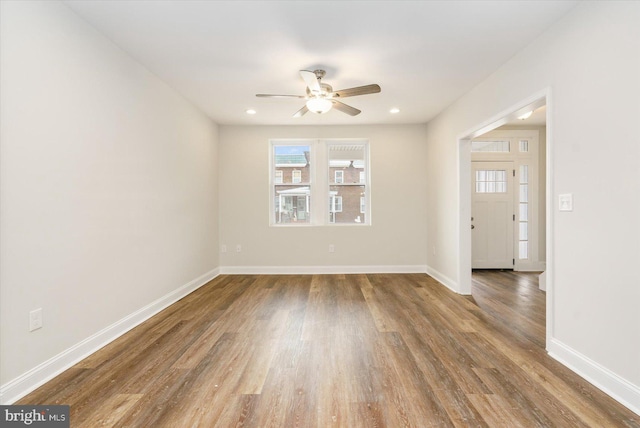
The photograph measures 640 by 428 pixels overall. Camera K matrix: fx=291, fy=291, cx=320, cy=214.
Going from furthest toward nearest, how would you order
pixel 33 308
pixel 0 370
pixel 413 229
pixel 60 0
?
pixel 413 229 → pixel 60 0 → pixel 33 308 → pixel 0 370

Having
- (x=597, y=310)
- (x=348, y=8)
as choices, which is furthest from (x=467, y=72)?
(x=597, y=310)

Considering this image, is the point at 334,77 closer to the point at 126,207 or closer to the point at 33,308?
the point at 126,207

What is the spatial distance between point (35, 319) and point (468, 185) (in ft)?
14.1

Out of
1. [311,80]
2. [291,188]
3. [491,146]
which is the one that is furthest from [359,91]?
[491,146]

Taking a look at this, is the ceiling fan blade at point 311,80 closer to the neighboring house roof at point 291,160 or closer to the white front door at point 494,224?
the neighboring house roof at point 291,160

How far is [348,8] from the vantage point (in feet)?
6.81

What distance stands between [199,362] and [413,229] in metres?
3.92

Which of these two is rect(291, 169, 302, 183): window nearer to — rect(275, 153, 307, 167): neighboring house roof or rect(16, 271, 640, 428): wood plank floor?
rect(275, 153, 307, 167): neighboring house roof

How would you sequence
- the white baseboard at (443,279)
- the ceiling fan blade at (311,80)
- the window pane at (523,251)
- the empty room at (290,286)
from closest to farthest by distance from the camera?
the empty room at (290,286) < the ceiling fan blade at (311,80) < the white baseboard at (443,279) < the window pane at (523,251)

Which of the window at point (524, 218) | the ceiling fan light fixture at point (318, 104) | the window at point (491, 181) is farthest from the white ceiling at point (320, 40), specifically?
the window at point (524, 218)

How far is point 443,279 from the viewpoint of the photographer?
4266 mm

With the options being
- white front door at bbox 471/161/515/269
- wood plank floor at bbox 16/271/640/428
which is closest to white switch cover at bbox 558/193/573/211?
wood plank floor at bbox 16/271/640/428

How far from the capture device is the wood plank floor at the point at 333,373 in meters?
1.52

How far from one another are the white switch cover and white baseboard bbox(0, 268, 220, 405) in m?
3.63
